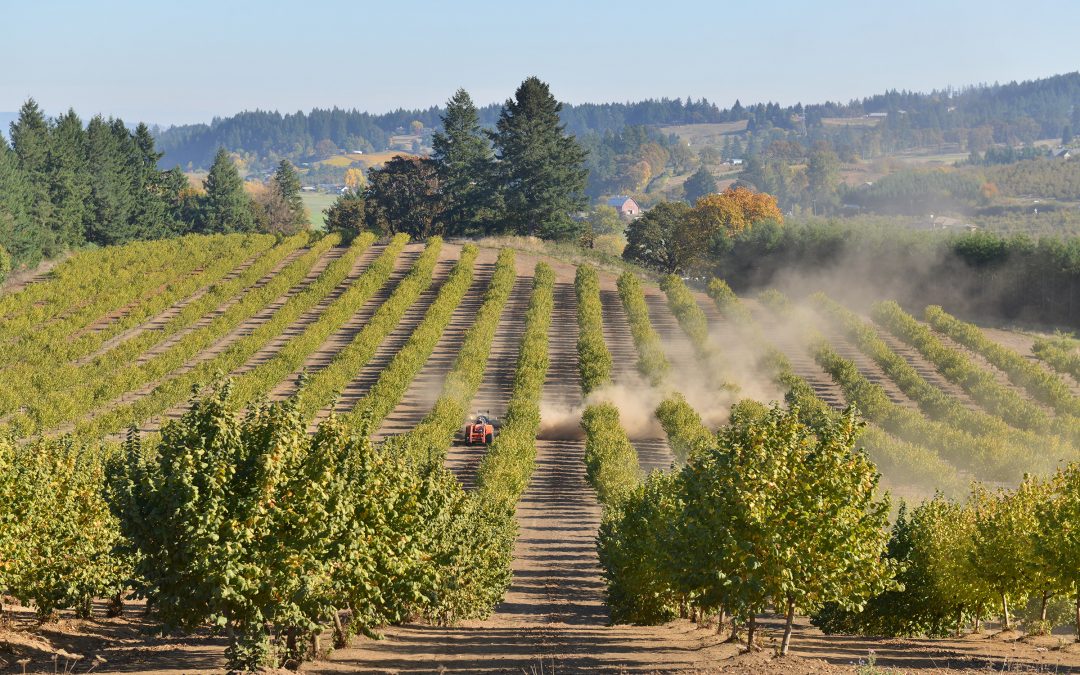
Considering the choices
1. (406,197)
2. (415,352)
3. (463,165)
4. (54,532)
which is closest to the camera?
(54,532)

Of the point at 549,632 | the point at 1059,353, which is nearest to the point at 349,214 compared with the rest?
the point at 1059,353

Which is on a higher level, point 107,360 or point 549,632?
point 107,360

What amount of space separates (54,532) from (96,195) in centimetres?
10887

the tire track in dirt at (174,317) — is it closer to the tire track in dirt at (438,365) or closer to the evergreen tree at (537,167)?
the tire track in dirt at (438,365)

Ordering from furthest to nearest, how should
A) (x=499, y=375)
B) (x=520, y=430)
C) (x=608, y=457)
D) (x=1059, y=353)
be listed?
(x=1059, y=353)
(x=499, y=375)
(x=520, y=430)
(x=608, y=457)

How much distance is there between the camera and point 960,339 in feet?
280

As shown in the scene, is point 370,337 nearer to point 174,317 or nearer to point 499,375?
point 499,375

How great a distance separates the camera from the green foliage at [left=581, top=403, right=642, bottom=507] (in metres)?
49.3

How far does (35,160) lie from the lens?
123000 mm

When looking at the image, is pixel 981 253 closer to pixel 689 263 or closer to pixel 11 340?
pixel 689 263

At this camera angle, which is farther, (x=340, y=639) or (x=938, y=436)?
(x=938, y=436)

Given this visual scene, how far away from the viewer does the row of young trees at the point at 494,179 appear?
425 ft

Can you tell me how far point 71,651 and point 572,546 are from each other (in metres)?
22.6

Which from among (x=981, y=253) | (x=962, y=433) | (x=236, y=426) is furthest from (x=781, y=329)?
(x=236, y=426)
